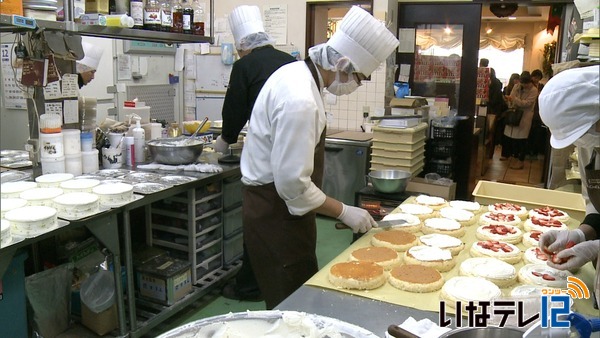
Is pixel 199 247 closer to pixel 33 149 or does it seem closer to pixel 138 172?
pixel 138 172

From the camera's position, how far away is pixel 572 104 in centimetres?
134

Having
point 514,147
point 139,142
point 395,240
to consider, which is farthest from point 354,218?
point 514,147

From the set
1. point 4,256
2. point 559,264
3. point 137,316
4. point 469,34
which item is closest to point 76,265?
point 137,316

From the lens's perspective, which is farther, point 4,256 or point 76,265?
point 76,265

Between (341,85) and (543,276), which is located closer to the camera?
(543,276)

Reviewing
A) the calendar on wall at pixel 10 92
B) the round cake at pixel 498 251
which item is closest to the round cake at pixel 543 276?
the round cake at pixel 498 251

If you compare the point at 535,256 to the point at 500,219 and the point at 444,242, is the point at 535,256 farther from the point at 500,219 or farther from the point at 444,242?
the point at 500,219

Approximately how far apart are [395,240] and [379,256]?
0.64 ft

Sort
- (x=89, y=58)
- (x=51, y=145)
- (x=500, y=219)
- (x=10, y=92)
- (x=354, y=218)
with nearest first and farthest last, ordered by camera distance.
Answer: (x=354, y=218), (x=500, y=219), (x=51, y=145), (x=89, y=58), (x=10, y=92)

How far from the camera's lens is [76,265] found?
9.37ft

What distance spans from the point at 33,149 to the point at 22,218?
94 cm

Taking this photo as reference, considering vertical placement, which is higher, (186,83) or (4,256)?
(186,83)

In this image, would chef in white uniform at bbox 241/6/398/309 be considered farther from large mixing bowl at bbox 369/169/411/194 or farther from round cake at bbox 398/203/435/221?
large mixing bowl at bbox 369/169/411/194

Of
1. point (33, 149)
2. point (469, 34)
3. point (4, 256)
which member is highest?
point (469, 34)
